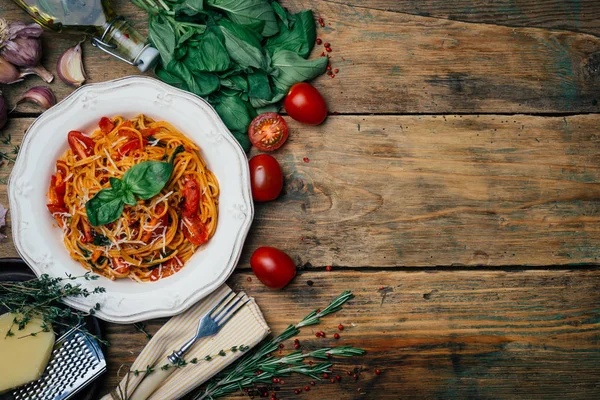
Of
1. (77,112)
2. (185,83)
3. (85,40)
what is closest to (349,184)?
(185,83)

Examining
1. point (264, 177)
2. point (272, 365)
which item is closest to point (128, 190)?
point (264, 177)

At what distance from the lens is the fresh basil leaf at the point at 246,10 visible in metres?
2.01

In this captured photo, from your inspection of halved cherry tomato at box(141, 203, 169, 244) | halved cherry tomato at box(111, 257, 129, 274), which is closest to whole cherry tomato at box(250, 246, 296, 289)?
halved cherry tomato at box(141, 203, 169, 244)

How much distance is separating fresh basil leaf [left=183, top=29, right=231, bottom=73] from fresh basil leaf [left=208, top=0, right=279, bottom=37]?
103 millimetres

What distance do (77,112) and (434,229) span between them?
56.0 inches

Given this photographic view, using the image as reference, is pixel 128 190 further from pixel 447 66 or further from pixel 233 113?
pixel 447 66

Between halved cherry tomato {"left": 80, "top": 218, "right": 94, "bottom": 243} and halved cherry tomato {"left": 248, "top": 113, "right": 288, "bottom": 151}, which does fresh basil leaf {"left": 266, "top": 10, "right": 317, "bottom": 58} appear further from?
halved cherry tomato {"left": 80, "top": 218, "right": 94, "bottom": 243}

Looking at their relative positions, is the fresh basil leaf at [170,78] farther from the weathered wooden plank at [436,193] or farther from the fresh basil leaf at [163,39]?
the weathered wooden plank at [436,193]

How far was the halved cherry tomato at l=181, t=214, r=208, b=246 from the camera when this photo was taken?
6.46 ft

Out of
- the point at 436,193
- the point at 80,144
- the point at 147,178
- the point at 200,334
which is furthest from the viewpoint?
the point at 436,193

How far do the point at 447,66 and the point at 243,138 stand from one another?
2.86 feet

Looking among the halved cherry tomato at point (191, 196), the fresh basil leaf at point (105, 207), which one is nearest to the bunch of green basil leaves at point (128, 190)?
the fresh basil leaf at point (105, 207)

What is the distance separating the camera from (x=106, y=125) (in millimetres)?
1970

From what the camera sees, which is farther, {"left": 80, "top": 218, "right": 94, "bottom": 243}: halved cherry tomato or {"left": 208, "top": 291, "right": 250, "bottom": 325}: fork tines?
{"left": 208, "top": 291, "right": 250, "bottom": 325}: fork tines
